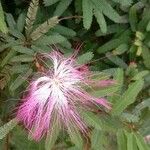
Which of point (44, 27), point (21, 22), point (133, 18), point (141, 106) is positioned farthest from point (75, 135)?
point (133, 18)

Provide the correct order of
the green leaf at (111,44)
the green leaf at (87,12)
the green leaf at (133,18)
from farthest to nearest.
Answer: the green leaf at (111,44) → the green leaf at (133,18) → the green leaf at (87,12)

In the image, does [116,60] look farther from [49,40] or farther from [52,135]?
[52,135]

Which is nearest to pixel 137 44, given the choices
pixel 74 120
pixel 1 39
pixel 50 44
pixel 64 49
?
pixel 64 49

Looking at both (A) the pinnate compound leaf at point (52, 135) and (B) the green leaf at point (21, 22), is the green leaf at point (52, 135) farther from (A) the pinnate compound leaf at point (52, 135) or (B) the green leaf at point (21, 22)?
(B) the green leaf at point (21, 22)

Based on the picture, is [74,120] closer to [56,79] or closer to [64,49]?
[56,79]

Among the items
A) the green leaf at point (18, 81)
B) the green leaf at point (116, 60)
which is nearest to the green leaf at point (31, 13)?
the green leaf at point (18, 81)

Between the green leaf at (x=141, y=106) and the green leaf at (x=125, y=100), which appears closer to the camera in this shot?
the green leaf at (x=125, y=100)
